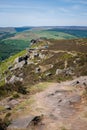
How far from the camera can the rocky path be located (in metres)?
16.8

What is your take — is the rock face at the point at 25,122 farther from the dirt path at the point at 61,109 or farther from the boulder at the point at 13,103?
the boulder at the point at 13,103

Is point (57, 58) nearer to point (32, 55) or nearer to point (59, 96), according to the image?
point (32, 55)

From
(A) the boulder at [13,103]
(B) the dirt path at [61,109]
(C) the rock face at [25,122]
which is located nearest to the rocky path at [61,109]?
(B) the dirt path at [61,109]

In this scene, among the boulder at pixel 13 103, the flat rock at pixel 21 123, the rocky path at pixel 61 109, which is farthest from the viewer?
the boulder at pixel 13 103

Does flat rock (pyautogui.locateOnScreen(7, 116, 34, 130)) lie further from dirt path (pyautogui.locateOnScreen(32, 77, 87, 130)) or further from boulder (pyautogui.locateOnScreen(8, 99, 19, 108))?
boulder (pyautogui.locateOnScreen(8, 99, 19, 108))

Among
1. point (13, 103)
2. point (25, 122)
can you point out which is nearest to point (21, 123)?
point (25, 122)

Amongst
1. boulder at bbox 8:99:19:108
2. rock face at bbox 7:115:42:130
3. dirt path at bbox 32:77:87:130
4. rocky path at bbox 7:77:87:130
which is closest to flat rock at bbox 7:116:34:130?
rock face at bbox 7:115:42:130

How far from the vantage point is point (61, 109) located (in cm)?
2030

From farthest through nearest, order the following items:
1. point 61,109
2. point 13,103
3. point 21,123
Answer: point 13,103 → point 61,109 → point 21,123

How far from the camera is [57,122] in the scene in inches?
683

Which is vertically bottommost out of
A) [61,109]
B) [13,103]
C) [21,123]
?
[13,103]

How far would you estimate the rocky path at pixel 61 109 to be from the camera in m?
16.8

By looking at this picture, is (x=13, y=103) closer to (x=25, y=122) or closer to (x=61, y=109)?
(x=61, y=109)

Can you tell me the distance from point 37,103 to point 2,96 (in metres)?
4.55
